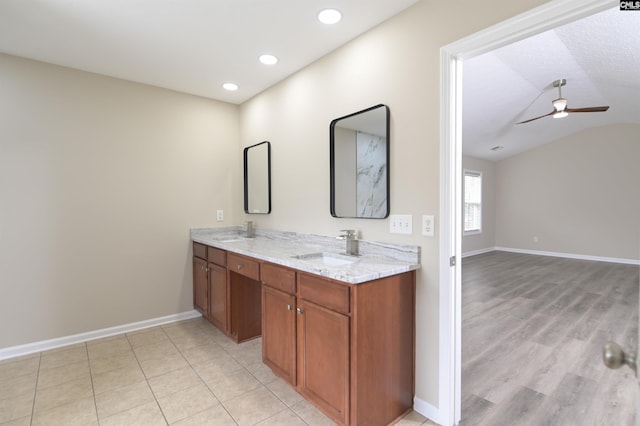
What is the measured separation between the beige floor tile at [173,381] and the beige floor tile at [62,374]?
58cm

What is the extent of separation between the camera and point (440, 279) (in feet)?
5.72

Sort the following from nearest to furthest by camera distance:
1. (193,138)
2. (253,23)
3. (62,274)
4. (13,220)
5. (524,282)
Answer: (253,23), (13,220), (62,274), (193,138), (524,282)

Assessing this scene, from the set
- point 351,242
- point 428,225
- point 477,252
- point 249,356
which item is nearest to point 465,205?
point 477,252

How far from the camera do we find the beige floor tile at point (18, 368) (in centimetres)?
229

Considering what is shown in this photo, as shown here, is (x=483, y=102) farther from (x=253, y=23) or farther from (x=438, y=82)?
(x=253, y=23)

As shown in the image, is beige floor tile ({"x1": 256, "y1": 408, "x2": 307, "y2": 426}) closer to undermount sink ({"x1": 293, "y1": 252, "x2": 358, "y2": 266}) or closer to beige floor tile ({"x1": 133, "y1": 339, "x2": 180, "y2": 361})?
undermount sink ({"x1": 293, "y1": 252, "x2": 358, "y2": 266})

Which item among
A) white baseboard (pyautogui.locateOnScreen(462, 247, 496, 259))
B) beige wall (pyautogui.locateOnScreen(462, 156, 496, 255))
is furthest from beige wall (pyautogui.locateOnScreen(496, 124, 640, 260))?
white baseboard (pyautogui.locateOnScreen(462, 247, 496, 259))

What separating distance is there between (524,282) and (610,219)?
3.68 meters

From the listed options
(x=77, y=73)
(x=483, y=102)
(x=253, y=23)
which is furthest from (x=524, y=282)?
(x=77, y=73)

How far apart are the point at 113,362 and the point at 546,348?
12.0ft

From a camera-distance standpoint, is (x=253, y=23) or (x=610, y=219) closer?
(x=253, y=23)

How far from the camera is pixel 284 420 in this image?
69.9 inches

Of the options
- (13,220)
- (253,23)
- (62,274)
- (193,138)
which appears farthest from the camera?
(193,138)

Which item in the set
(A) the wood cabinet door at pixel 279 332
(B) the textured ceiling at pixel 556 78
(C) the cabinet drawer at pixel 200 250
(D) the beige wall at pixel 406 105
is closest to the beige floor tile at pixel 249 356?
(A) the wood cabinet door at pixel 279 332
